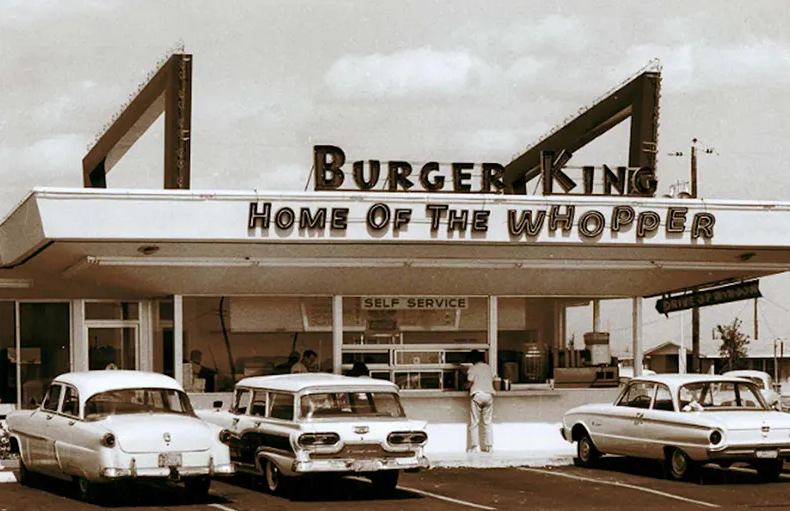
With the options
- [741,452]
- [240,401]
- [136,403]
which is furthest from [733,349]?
[136,403]

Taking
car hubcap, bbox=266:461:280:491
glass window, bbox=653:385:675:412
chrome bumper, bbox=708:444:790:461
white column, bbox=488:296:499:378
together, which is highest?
white column, bbox=488:296:499:378

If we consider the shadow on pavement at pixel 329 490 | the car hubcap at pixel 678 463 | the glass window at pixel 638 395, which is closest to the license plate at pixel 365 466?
the shadow on pavement at pixel 329 490

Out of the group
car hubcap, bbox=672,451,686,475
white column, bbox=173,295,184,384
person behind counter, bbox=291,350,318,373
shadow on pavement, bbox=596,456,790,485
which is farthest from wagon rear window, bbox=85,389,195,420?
shadow on pavement, bbox=596,456,790,485

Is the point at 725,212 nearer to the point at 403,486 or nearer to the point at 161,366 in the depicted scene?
the point at 403,486

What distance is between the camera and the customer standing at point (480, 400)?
23.4 meters

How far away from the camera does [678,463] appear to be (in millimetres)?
18969

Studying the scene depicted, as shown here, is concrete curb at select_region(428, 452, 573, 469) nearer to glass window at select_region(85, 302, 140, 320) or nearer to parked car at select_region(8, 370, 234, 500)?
parked car at select_region(8, 370, 234, 500)

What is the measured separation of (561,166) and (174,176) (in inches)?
272

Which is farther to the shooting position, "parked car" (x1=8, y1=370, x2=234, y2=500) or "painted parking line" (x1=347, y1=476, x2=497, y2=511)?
"painted parking line" (x1=347, y1=476, x2=497, y2=511)

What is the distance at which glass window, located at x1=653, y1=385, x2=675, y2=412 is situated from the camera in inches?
768

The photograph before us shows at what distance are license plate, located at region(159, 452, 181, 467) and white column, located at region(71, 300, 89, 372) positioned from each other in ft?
34.3

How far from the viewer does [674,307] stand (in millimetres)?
26422

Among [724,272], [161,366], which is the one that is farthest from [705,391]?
[161,366]

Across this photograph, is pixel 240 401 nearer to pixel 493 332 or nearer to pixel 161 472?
pixel 161 472
